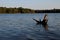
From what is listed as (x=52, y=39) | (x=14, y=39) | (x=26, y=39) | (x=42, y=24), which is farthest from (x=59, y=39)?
(x=42, y=24)

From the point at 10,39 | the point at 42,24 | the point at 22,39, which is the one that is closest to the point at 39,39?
the point at 22,39

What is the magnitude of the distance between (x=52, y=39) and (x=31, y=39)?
2.64 meters

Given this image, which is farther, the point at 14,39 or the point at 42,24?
the point at 42,24

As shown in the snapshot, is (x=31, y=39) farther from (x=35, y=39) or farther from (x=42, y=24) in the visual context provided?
(x=42, y=24)

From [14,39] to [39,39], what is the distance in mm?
3163

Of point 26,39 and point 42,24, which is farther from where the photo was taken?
point 42,24

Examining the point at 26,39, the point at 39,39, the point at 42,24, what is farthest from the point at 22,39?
the point at 42,24

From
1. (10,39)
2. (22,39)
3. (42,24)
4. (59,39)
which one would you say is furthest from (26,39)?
(42,24)

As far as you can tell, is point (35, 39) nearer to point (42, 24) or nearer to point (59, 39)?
point (59, 39)

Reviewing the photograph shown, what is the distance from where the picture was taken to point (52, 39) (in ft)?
73.4

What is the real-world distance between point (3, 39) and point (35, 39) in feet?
13.3

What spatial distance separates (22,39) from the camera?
22.4 meters

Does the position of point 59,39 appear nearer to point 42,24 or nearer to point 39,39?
point 39,39

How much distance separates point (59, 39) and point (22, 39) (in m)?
4.66
